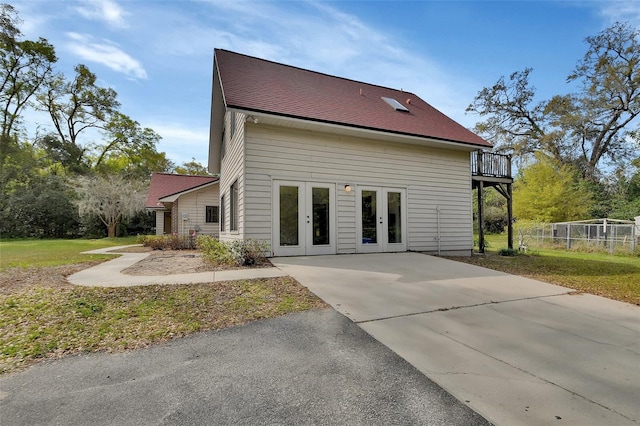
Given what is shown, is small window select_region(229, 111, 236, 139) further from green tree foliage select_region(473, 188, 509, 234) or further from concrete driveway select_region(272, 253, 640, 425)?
green tree foliage select_region(473, 188, 509, 234)

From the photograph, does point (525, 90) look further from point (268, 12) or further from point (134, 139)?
point (134, 139)

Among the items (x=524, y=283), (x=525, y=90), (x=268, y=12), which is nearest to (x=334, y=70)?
(x=268, y=12)

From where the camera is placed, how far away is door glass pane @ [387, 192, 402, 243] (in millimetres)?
9547

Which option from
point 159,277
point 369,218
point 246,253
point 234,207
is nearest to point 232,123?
point 234,207

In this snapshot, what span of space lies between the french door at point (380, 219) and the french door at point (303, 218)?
915 millimetres

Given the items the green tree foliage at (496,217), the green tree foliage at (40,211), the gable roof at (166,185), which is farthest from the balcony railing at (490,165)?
the green tree foliage at (40,211)

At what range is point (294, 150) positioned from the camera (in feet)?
27.3

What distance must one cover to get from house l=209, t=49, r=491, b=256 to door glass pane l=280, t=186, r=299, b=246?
27 millimetres

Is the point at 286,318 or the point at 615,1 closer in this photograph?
the point at 286,318

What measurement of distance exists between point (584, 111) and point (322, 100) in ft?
82.0

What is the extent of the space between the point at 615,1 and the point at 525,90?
18.2 metres

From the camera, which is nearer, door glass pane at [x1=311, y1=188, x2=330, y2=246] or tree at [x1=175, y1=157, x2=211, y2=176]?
door glass pane at [x1=311, y1=188, x2=330, y2=246]

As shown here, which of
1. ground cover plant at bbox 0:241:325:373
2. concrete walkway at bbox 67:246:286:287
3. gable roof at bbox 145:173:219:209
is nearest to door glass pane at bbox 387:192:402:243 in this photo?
concrete walkway at bbox 67:246:286:287

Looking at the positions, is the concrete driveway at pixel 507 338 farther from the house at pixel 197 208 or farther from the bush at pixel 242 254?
the house at pixel 197 208
